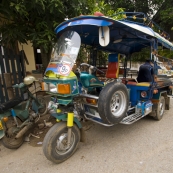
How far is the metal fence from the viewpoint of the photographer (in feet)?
11.7

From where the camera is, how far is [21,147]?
9.98 feet

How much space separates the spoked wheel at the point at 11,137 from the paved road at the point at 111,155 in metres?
0.14

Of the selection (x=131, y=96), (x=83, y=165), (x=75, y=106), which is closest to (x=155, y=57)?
(x=131, y=96)

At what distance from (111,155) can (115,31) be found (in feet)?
8.61

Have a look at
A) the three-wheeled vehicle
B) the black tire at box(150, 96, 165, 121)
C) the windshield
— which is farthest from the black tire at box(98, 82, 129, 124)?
the black tire at box(150, 96, 165, 121)

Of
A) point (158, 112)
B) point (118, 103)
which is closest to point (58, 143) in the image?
point (118, 103)

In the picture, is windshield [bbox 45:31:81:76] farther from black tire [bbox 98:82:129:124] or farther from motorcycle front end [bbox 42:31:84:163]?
black tire [bbox 98:82:129:124]

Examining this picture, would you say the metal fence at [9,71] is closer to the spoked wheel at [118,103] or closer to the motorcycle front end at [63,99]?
the motorcycle front end at [63,99]

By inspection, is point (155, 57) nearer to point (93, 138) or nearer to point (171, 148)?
point (171, 148)

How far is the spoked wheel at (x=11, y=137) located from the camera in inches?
111

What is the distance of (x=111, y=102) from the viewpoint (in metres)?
2.71

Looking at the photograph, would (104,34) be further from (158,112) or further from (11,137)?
(158,112)

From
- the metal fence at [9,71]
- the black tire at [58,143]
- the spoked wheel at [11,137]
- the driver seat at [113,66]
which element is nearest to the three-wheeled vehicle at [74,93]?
the black tire at [58,143]

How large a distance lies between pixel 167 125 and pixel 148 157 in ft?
5.27
